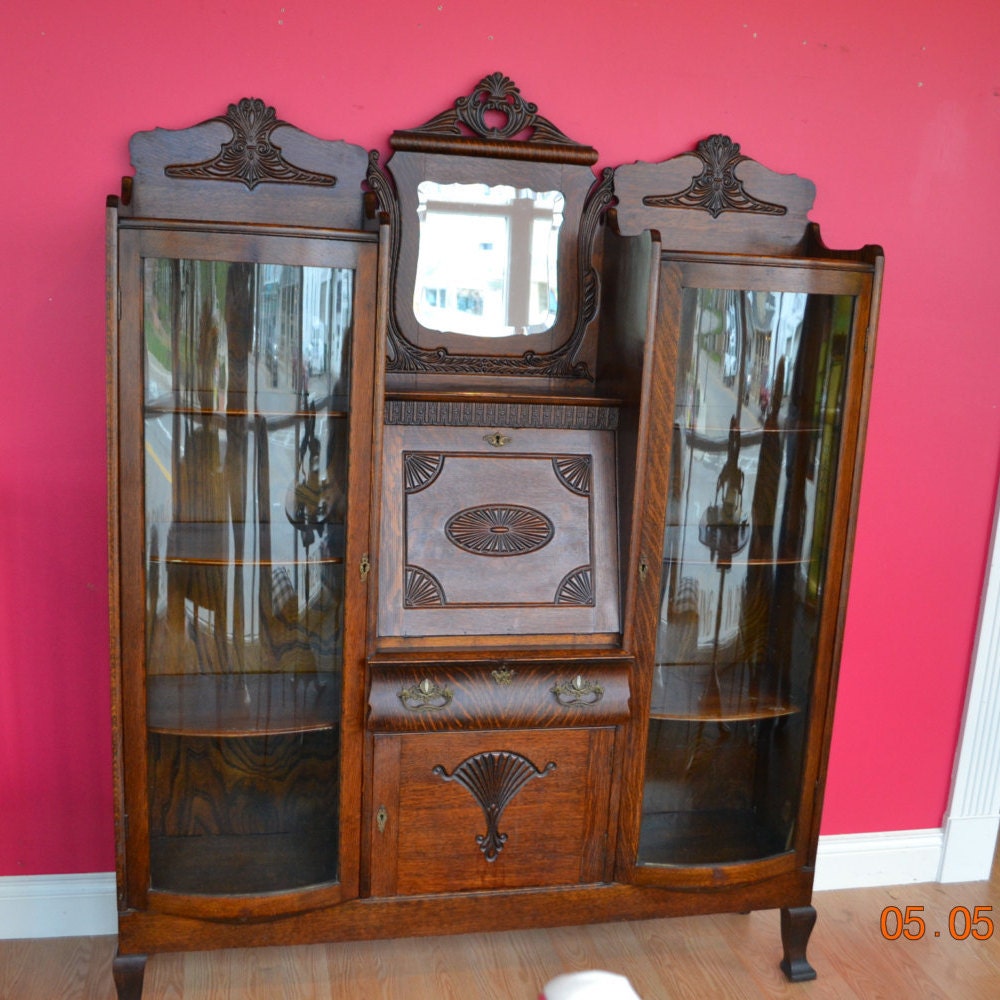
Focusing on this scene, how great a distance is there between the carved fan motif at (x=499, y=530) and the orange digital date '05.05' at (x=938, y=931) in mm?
1482

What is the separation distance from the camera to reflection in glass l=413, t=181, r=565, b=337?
2285mm

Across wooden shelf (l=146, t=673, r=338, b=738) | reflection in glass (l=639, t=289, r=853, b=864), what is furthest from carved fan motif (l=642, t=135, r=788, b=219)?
wooden shelf (l=146, t=673, r=338, b=738)

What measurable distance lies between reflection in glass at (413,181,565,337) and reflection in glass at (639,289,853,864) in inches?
16.7

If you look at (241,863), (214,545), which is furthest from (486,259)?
(241,863)

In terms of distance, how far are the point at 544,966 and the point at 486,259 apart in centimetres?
169

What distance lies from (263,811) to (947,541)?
1927 mm

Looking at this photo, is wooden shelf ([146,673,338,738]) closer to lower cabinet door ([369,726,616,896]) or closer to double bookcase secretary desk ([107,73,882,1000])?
double bookcase secretary desk ([107,73,882,1000])

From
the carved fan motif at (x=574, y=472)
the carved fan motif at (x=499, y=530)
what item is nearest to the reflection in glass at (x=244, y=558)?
the carved fan motif at (x=499, y=530)

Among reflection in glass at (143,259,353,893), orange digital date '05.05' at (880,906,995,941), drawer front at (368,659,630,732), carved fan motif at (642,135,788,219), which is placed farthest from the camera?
orange digital date '05.05' at (880,906,995,941)

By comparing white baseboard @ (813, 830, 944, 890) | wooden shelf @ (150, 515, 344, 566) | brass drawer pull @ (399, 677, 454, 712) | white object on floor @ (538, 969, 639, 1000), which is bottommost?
white baseboard @ (813, 830, 944, 890)

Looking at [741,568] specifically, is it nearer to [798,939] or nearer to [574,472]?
[574,472]

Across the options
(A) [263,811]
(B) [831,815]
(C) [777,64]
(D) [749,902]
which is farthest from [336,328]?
(B) [831,815]

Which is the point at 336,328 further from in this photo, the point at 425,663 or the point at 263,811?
the point at 263,811

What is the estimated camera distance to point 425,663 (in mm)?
2062
